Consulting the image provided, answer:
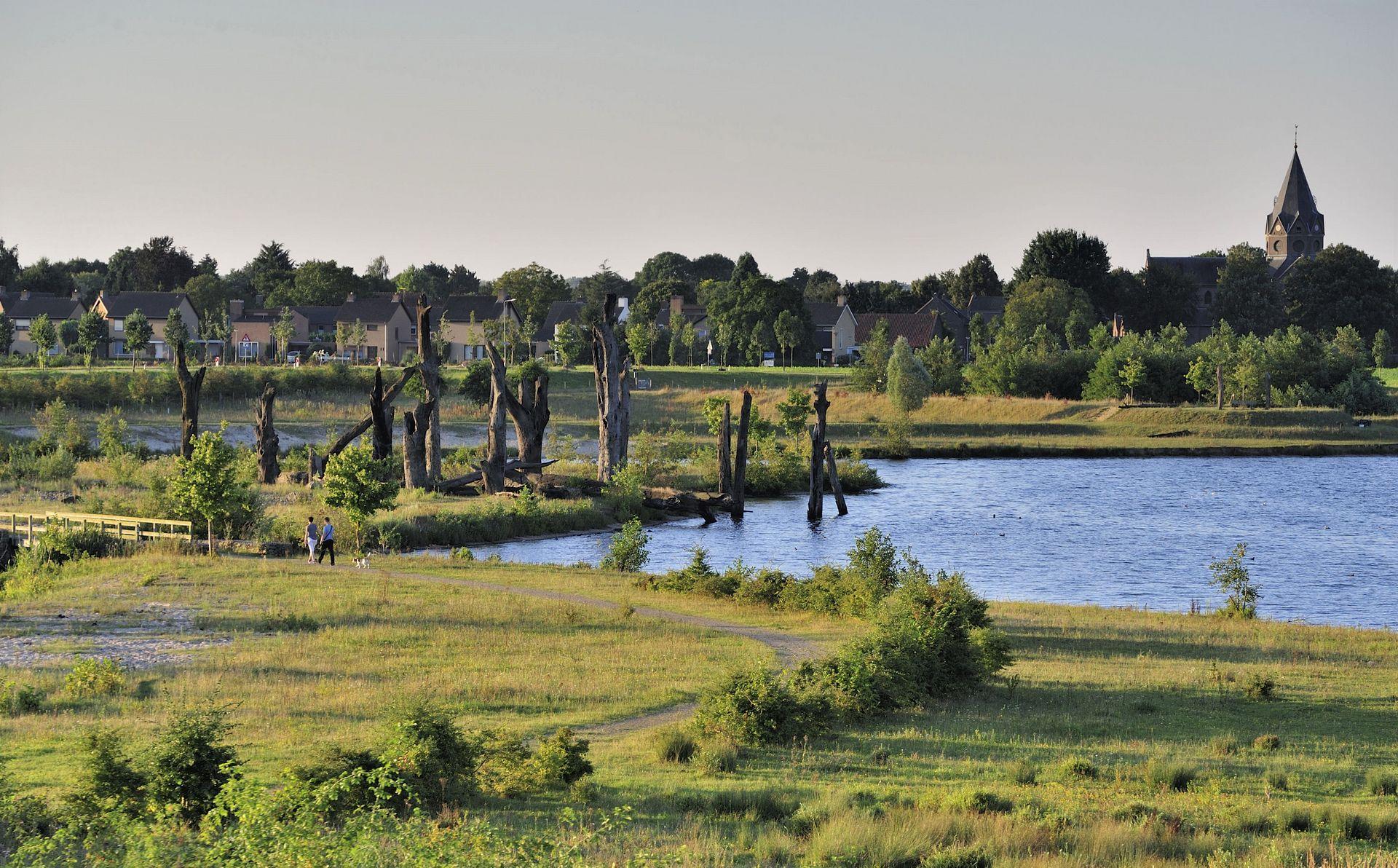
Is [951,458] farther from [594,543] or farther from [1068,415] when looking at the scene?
[594,543]

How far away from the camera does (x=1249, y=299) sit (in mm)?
153000

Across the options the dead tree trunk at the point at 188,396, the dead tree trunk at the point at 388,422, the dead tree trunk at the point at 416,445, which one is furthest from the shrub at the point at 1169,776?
the dead tree trunk at the point at 188,396

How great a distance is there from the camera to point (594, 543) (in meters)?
45.8

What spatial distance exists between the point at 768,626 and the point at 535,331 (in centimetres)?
12571

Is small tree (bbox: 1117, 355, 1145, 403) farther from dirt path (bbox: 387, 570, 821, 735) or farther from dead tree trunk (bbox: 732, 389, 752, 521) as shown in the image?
dirt path (bbox: 387, 570, 821, 735)

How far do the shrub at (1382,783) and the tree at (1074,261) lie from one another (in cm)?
13693

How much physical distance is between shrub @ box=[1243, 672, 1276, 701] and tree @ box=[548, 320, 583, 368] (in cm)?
9866

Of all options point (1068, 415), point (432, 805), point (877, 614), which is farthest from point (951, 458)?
point (432, 805)

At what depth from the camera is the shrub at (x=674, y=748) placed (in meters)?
17.1

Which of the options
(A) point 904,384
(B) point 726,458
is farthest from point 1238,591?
(A) point 904,384

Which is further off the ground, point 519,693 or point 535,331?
point 535,331

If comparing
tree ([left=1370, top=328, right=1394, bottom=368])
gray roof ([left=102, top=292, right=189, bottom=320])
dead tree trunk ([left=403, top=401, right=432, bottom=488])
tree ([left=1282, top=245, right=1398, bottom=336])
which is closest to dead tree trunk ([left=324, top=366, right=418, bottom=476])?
dead tree trunk ([left=403, top=401, right=432, bottom=488])

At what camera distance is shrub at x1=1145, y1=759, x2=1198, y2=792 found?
1605cm

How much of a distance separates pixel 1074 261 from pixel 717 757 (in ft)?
465
